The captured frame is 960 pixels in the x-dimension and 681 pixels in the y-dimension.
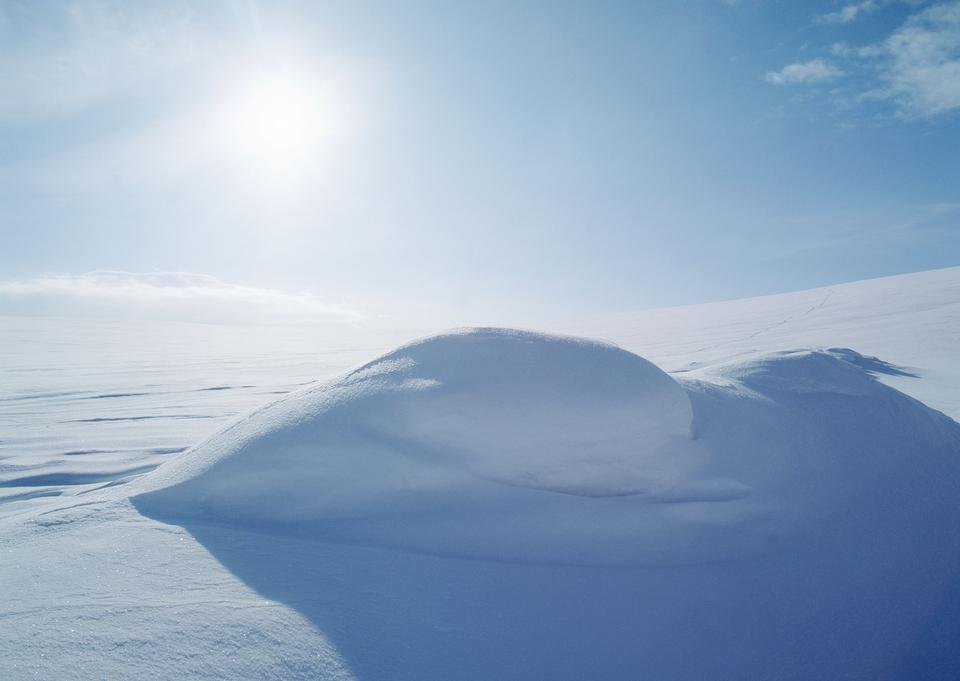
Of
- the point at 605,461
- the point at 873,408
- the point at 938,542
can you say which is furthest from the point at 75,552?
the point at 873,408

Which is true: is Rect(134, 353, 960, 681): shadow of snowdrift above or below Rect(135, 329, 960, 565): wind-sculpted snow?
below

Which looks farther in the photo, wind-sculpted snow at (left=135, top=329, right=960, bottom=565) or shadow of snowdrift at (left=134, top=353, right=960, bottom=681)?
wind-sculpted snow at (left=135, top=329, right=960, bottom=565)

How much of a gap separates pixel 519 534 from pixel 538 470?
22cm

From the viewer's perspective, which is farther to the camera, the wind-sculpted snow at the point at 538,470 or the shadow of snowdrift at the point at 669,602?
the wind-sculpted snow at the point at 538,470

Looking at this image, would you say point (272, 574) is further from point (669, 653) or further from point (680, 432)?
point (680, 432)

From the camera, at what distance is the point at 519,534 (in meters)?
1.69

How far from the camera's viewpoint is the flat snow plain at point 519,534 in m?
1.28

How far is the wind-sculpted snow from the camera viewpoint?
171cm

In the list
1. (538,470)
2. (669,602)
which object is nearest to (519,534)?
(538,470)

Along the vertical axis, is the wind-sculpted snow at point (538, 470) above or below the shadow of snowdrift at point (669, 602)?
above

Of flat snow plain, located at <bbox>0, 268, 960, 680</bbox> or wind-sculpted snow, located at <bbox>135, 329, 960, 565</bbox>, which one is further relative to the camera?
wind-sculpted snow, located at <bbox>135, 329, 960, 565</bbox>

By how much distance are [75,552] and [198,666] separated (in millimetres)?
754

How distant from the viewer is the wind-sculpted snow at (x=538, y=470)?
171 centimetres

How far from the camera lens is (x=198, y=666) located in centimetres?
116
